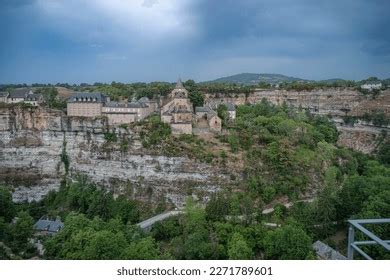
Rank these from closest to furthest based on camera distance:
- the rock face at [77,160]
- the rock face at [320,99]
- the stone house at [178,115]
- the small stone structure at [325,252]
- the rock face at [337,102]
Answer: the small stone structure at [325,252]
the rock face at [77,160]
the stone house at [178,115]
the rock face at [337,102]
the rock face at [320,99]

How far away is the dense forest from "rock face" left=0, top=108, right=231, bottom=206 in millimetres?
378

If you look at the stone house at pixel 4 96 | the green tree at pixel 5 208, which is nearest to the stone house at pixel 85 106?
the stone house at pixel 4 96

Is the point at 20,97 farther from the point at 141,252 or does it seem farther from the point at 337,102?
the point at 337,102

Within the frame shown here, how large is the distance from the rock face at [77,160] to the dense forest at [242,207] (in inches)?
14.9

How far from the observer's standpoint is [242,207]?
1046cm

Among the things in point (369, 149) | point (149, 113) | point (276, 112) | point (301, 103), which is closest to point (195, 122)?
point (149, 113)

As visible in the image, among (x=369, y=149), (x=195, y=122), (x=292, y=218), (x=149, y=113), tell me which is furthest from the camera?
(x=369, y=149)

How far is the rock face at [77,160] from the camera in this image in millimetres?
12922

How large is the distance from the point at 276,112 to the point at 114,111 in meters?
7.16

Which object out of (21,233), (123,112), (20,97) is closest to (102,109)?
(123,112)

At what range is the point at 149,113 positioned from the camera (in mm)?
15484

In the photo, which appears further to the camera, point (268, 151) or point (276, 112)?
point (276, 112)

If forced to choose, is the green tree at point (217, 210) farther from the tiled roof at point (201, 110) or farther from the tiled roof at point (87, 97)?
the tiled roof at point (87, 97)
